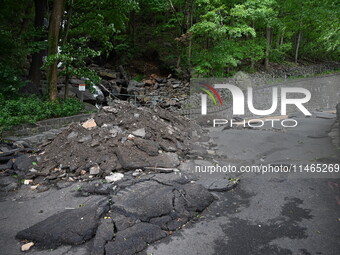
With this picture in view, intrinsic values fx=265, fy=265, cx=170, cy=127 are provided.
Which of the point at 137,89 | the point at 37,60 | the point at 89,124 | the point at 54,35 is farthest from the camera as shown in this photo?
the point at 137,89

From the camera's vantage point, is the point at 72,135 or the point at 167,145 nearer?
the point at 72,135

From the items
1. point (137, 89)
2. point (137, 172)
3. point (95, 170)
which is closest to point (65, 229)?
point (95, 170)

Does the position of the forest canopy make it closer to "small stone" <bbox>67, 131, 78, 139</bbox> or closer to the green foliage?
the green foliage

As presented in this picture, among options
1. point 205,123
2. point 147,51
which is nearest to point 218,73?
point 205,123

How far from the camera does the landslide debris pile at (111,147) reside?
6.97 m

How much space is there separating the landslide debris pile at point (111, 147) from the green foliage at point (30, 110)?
2690 mm

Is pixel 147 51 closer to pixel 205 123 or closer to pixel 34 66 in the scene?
pixel 34 66

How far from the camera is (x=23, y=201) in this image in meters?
5.77

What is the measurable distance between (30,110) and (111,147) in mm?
5479

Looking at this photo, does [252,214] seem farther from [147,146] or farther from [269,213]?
[147,146]

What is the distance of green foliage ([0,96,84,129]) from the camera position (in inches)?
395

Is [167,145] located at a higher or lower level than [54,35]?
lower

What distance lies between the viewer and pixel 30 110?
1098 cm

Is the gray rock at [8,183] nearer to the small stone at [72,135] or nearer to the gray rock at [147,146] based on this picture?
the small stone at [72,135]
